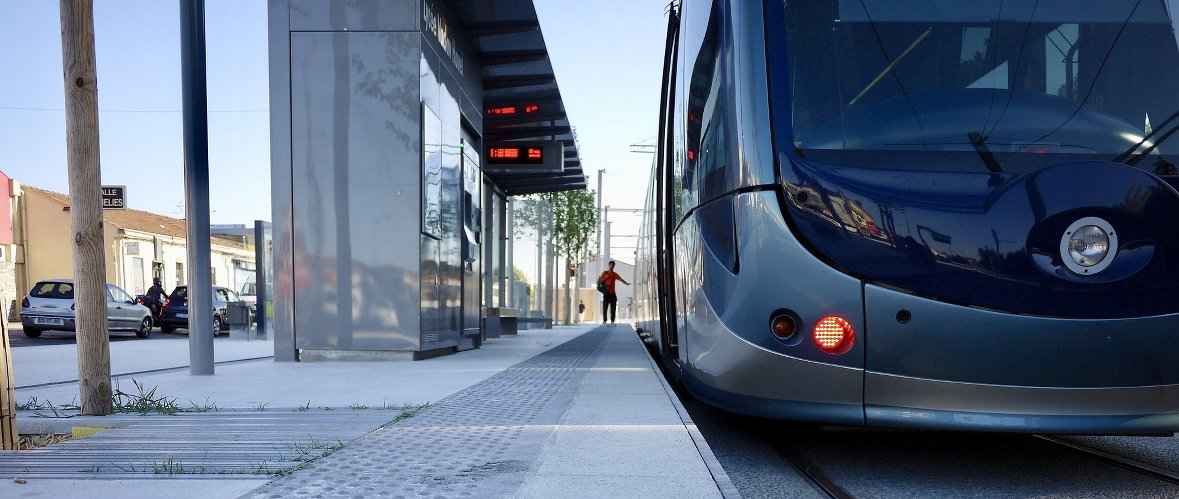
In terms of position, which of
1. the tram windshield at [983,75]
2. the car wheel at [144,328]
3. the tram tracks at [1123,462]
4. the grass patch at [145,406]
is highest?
the tram windshield at [983,75]

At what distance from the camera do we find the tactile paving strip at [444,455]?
118 inches

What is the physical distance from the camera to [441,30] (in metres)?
11.1

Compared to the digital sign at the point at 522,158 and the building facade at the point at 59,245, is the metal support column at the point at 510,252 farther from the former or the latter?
the building facade at the point at 59,245

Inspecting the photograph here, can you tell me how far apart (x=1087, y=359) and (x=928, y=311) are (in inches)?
24.7

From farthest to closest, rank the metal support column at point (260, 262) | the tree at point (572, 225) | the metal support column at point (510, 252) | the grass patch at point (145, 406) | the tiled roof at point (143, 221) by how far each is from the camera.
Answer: the tiled roof at point (143, 221) → the tree at point (572, 225) → the metal support column at point (510, 252) → the metal support column at point (260, 262) → the grass patch at point (145, 406)

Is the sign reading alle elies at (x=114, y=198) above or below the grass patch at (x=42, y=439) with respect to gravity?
above

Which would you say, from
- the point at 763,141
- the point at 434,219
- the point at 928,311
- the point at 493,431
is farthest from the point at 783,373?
the point at 434,219

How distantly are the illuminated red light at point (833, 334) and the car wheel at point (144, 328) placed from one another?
22853 millimetres

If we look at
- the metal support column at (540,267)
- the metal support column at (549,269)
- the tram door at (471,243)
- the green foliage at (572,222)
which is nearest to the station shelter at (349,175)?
the tram door at (471,243)

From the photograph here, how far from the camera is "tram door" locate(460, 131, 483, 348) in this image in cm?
1253

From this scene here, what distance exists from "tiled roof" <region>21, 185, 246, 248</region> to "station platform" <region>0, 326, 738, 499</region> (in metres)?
36.9

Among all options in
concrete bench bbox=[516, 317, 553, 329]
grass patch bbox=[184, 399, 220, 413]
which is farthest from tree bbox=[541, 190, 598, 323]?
grass patch bbox=[184, 399, 220, 413]

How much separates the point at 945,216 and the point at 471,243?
9.77 meters

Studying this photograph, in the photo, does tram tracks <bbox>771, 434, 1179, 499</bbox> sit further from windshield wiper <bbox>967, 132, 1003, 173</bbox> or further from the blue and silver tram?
windshield wiper <bbox>967, 132, 1003, 173</bbox>
